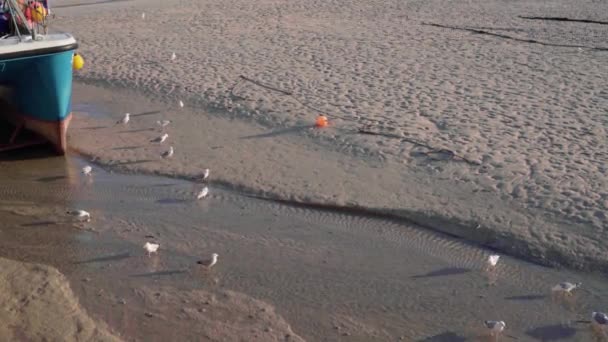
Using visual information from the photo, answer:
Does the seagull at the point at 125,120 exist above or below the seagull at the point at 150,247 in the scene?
below

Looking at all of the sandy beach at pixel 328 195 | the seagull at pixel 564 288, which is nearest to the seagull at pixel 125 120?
the sandy beach at pixel 328 195

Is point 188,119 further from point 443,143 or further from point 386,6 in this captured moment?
point 386,6

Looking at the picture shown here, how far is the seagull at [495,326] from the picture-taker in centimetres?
533

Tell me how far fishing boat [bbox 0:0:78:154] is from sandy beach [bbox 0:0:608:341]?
40cm

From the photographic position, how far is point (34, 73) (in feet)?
29.0

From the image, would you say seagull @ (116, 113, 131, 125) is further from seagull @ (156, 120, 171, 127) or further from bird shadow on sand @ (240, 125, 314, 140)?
bird shadow on sand @ (240, 125, 314, 140)

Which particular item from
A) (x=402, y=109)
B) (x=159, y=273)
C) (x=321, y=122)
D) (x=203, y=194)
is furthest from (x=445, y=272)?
(x=402, y=109)

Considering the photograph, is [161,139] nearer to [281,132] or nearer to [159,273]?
[281,132]

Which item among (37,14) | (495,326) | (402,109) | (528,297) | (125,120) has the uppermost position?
(37,14)

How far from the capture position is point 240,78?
11500mm

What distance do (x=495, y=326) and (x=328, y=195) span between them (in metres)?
2.57

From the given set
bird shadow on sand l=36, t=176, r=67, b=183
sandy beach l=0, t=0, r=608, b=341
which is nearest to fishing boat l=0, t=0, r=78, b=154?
sandy beach l=0, t=0, r=608, b=341

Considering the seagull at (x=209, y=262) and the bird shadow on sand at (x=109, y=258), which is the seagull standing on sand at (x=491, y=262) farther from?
the bird shadow on sand at (x=109, y=258)

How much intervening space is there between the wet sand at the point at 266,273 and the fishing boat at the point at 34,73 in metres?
1.34
